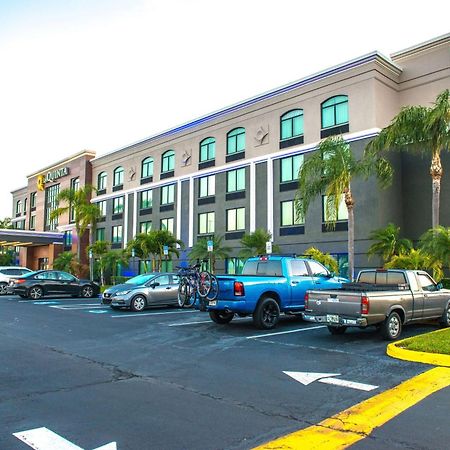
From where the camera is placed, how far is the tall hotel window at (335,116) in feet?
95.9

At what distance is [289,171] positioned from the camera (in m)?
32.2

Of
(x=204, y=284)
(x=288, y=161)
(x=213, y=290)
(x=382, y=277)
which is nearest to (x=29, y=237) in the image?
(x=288, y=161)

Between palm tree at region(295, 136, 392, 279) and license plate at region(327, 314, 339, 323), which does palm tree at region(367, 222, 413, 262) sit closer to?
palm tree at region(295, 136, 392, 279)

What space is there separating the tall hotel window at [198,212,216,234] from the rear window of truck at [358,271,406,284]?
2449 cm

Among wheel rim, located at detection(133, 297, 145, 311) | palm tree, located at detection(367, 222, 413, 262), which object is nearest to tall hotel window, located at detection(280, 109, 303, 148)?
palm tree, located at detection(367, 222, 413, 262)

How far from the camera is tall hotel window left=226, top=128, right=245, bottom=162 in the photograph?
118ft

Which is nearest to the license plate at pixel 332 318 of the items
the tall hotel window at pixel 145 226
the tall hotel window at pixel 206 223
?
the tall hotel window at pixel 206 223

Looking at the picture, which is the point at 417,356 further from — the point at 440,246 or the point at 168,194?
A: the point at 168,194

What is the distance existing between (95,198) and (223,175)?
2052 centimetres

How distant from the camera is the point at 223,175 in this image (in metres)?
37.1

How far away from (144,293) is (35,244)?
142ft

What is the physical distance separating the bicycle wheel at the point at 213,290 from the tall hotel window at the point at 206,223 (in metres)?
24.4

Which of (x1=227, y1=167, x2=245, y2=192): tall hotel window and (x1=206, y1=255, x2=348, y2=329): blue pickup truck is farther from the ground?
(x1=227, y1=167, x2=245, y2=192): tall hotel window

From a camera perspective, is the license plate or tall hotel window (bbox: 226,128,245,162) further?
tall hotel window (bbox: 226,128,245,162)
